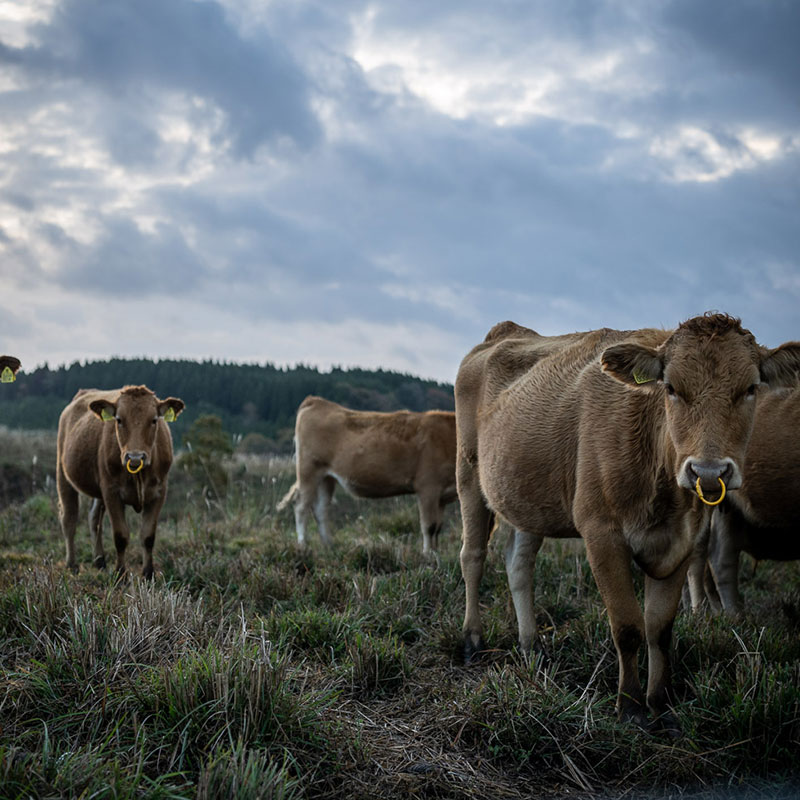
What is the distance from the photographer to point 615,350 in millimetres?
4047

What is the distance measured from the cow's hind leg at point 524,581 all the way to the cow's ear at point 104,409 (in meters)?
4.93

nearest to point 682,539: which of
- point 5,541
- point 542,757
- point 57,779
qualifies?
point 542,757

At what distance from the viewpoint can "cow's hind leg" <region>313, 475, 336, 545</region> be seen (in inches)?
535

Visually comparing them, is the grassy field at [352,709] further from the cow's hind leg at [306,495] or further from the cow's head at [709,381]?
the cow's hind leg at [306,495]

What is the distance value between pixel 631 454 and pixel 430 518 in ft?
25.7

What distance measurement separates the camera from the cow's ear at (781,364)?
12.9ft

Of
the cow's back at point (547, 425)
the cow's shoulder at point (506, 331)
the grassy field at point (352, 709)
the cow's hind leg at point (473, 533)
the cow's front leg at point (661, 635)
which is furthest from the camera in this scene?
the cow's shoulder at point (506, 331)

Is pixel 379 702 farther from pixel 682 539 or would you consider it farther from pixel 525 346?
pixel 525 346

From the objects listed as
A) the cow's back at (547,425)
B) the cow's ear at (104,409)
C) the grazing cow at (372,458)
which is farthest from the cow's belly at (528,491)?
the grazing cow at (372,458)

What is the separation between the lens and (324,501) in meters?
14.2

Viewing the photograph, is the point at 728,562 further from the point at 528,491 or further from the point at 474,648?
the point at 528,491

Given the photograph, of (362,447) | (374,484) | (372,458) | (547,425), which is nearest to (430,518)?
(374,484)

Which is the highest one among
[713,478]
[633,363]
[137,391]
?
[633,363]

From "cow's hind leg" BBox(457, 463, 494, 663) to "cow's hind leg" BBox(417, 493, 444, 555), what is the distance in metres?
4.17
